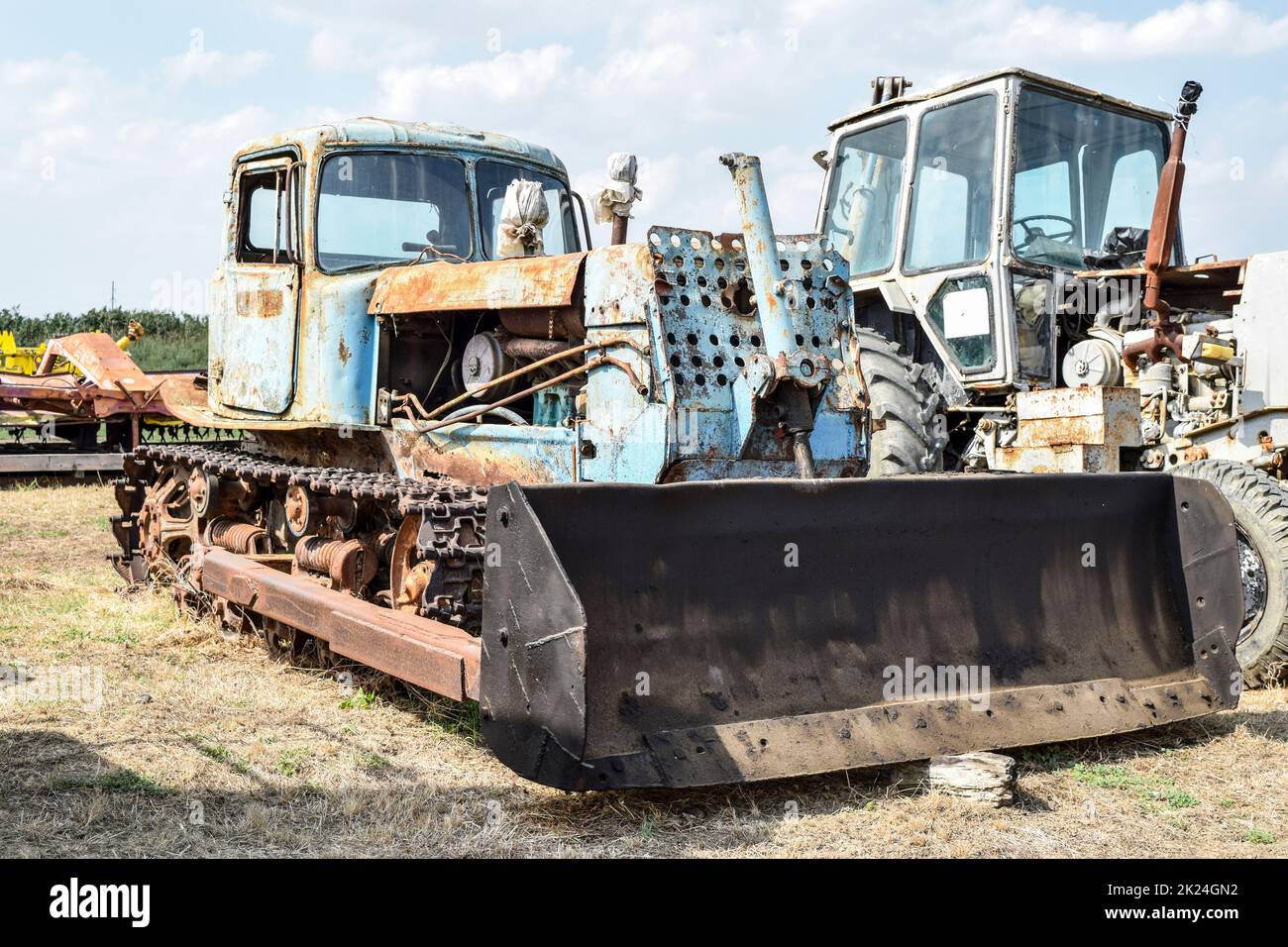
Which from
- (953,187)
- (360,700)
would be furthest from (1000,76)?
(360,700)

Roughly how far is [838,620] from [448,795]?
1428 millimetres

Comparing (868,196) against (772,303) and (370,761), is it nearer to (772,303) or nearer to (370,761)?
(772,303)

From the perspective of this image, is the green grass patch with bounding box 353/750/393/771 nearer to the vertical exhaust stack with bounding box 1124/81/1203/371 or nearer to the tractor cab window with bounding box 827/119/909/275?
the vertical exhaust stack with bounding box 1124/81/1203/371

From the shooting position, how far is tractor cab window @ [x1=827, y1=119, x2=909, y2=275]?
8141 millimetres

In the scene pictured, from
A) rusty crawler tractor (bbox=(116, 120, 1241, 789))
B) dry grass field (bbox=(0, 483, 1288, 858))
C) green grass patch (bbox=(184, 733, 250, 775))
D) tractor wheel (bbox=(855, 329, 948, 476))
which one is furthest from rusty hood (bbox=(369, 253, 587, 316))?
green grass patch (bbox=(184, 733, 250, 775))

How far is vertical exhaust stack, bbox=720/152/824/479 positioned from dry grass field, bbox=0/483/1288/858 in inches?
56.6

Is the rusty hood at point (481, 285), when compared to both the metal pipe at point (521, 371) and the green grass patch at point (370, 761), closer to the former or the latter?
the metal pipe at point (521, 371)

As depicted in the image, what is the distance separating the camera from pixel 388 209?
21.1 ft

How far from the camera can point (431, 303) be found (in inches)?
228

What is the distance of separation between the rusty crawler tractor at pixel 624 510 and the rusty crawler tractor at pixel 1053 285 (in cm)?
92

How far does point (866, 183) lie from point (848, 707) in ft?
16.4

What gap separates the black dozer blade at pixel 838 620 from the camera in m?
3.76
